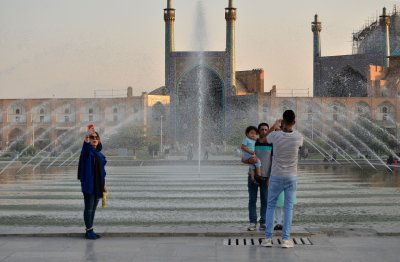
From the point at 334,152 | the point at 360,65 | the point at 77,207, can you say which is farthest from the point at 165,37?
the point at 77,207

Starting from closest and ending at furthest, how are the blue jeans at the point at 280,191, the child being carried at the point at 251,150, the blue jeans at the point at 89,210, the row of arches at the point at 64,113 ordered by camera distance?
the blue jeans at the point at 280,191 → the blue jeans at the point at 89,210 → the child being carried at the point at 251,150 → the row of arches at the point at 64,113

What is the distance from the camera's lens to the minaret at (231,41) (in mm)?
80688

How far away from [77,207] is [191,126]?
69.0 meters

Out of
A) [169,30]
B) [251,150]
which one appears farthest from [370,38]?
[251,150]

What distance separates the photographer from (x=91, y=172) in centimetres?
960

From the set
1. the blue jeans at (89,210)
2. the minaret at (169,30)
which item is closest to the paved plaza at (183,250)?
the blue jeans at (89,210)

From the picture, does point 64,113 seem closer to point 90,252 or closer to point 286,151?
point 286,151

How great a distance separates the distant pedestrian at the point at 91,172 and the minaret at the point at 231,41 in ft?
236

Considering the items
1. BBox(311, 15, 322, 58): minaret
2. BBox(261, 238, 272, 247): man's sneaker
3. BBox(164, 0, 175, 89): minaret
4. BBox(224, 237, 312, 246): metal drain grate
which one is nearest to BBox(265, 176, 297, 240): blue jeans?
BBox(261, 238, 272, 247): man's sneaker

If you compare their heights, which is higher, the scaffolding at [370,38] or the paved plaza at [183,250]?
the scaffolding at [370,38]

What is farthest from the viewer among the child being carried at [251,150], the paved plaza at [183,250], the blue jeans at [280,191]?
the child being carried at [251,150]

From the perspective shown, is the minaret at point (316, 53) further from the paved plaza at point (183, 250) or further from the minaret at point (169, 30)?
the paved plaza at point (183, 250)

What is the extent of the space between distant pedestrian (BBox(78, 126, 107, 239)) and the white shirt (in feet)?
7.27

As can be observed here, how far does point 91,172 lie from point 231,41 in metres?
72.4
